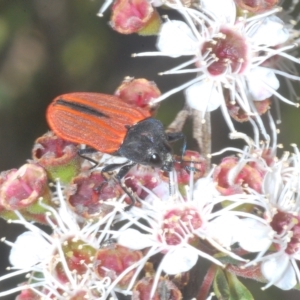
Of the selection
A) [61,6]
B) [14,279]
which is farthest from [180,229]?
[61,6]

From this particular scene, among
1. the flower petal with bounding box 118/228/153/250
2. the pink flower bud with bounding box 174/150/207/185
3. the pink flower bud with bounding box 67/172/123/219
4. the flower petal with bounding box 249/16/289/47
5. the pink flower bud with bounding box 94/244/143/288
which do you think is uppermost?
the flower petal with bounding box 249/16/289/47

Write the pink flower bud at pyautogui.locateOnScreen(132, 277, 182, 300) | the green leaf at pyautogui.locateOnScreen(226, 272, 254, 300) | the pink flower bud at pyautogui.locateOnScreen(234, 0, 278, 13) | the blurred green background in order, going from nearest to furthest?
the pink flower bud at pyautogui.locateOnScreen(132, 277, 182, 300) < the green leaf at pyautogui.locateOnScreen(226, 272, 254, 300) < the pink flower bud at pyautogui.locateOnScreen(234, 0, 278, 13) < the blurred green background

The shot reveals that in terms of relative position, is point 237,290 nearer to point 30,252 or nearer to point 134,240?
point 134,240

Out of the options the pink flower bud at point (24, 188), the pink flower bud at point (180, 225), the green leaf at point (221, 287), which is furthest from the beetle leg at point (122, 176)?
the green leaf at point (221, 287)

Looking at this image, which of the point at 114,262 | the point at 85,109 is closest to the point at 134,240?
the point at 114,262

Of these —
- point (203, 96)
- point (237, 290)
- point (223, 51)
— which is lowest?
point (237, 290)

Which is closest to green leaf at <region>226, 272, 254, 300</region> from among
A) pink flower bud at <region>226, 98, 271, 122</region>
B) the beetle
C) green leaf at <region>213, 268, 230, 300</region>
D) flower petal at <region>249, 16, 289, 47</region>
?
green leaf at <region>213, 268, 230, 300</region>

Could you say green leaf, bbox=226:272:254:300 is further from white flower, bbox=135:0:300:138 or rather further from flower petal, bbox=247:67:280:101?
flower petal, bbox=247:67:280:101
